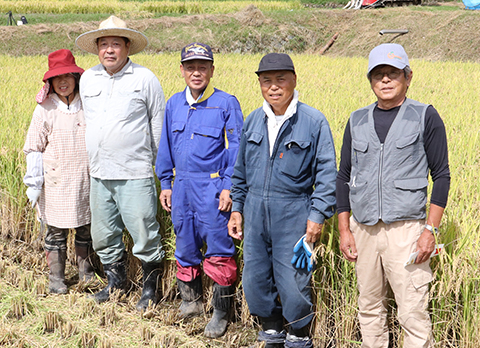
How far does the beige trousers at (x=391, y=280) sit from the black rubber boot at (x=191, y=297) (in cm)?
110

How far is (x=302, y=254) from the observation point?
90.0 inches

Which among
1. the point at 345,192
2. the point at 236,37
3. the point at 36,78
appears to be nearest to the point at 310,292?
the point at 345,192

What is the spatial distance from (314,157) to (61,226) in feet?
5.92

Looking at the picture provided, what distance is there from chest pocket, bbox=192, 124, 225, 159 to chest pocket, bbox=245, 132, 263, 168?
32cm

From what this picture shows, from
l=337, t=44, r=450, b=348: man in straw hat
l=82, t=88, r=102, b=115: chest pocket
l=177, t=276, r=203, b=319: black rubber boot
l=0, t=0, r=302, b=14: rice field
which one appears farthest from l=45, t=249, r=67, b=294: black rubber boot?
l=0, t=0, r=302, b=14: rice field

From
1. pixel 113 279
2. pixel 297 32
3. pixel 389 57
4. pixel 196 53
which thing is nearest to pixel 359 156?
pixel 389 57

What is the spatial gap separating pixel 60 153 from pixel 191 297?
1276 mm

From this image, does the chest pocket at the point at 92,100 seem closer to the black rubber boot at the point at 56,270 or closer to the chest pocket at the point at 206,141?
the chest pocket at the point at 206,141

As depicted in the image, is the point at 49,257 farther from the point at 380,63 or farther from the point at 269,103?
the point at 380,63

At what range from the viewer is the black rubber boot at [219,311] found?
2.73 meters

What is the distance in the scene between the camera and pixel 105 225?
9.92ft

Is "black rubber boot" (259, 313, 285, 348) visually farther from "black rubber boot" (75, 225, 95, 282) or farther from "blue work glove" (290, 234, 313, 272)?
"black rubber boot" (75, 225, 95, 282)

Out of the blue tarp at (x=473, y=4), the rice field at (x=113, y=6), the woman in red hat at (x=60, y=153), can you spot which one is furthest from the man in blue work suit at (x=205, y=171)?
the blue tarp at (x=473, y=4)

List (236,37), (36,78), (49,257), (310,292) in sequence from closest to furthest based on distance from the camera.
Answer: (310,292), (49,257), (36,78), (236,37)
